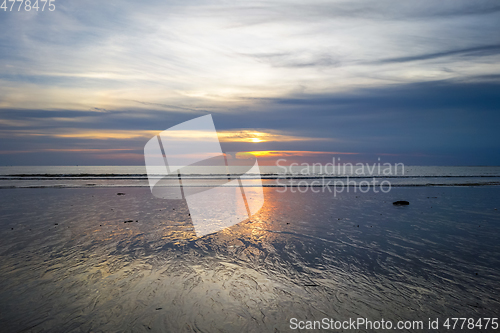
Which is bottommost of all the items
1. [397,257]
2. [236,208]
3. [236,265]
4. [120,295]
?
[236,208]

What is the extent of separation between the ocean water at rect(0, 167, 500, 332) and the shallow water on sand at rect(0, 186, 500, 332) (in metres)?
0.03

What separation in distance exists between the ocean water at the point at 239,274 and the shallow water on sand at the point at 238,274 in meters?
0.03

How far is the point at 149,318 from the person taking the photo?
4.47m

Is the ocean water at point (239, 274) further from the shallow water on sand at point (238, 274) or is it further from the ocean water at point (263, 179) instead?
the ocean water at point (263, 179)

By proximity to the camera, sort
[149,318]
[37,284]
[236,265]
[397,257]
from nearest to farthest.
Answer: [149,318]
[37,284]
[236,265]
[397,257]

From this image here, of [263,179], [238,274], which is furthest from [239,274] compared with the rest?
[263,179]

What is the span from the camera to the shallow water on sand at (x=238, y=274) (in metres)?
4.59

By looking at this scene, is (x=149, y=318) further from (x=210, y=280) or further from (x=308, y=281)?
(x=308, y=281)

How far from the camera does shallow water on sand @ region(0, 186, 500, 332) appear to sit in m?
4.59

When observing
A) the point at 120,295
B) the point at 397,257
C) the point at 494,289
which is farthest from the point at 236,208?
the point at 494,289

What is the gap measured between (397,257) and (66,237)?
10782 millimetres

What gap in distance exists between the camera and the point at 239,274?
6293mm

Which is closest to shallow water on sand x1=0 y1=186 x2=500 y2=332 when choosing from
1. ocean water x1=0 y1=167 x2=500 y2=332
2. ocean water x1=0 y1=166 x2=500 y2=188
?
ocean water x1=0 y1=167 x2=500 y2=332

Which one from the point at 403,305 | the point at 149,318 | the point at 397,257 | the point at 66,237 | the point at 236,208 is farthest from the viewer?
the point at 236,208
